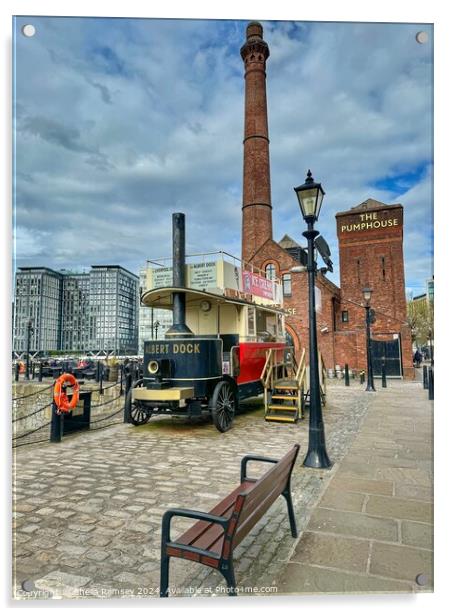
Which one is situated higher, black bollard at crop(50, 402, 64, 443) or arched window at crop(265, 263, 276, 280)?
arched window at crop(265, 263, 276, 280)

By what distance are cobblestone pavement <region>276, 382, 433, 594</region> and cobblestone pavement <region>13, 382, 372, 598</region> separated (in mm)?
177

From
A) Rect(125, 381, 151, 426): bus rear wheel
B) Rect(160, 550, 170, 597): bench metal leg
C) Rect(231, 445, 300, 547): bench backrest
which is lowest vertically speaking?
Rect(125, 381, 151, 426): bus rear wheel

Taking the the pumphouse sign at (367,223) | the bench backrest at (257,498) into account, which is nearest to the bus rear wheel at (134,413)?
the bench backrest at (257,498)

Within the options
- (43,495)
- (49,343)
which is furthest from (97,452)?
(49,343)

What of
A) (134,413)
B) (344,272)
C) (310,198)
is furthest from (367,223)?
(310,198)

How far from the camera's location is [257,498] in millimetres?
2350

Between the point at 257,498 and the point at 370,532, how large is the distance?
1.44 metres

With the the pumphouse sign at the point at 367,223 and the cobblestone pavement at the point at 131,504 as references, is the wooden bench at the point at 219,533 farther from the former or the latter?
the the pumphouse sign at the point at 367,223

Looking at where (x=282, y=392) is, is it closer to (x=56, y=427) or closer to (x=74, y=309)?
(x=56, y=427)

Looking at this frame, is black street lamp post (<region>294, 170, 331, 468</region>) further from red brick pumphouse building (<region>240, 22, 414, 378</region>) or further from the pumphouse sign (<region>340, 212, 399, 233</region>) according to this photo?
the pumphouse sign (<region>340, 212, 399, 233</region>)

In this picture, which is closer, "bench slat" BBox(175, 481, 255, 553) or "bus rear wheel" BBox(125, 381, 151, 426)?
"bench slat" BBox(175, 481, 255, 553)

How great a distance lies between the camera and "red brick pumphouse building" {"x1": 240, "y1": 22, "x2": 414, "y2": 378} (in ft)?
72.4

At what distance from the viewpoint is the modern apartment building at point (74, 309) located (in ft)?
10.3

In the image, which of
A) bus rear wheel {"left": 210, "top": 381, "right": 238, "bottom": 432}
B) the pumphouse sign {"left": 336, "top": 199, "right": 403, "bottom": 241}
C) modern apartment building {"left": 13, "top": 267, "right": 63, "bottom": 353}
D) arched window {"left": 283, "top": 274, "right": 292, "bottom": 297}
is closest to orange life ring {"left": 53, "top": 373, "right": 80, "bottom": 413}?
bus rear wheel {"left": 210, "top": 381, "right": 238, "bottom": 432}
